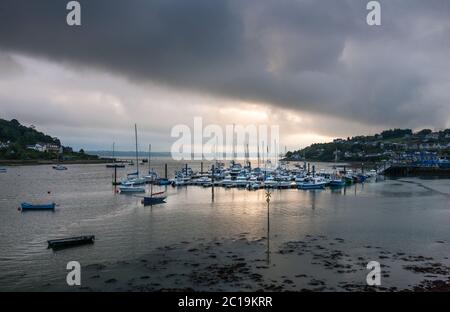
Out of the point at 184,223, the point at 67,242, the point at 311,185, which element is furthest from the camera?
the point at 311,185

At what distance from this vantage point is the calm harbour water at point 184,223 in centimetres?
2941

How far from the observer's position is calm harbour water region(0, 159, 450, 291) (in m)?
29.4

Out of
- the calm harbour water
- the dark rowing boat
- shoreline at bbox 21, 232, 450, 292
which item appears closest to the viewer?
shoreline at bbox 21, 232, 450, 292

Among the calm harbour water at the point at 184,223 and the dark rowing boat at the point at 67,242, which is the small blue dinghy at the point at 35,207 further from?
the dark rowing boat at the point at 67,242

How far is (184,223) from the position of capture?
140ft

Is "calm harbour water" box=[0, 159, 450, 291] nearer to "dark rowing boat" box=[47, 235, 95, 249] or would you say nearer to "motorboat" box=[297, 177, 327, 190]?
"dark rowing boat" box=[47, 235, 95, 249]

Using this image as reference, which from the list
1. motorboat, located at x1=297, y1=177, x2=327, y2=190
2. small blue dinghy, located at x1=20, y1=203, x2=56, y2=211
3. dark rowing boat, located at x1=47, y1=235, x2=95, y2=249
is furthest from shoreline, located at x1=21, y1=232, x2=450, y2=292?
motorboat, located at x1=297, y1=177, x2=327, y2=190

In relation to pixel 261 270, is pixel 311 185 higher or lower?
higher

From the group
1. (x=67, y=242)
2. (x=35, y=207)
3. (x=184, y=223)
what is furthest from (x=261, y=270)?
(x=35, y=207)

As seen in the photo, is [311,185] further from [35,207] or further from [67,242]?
[67,242]

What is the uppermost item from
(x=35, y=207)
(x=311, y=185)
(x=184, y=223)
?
(x=311, y=185)
